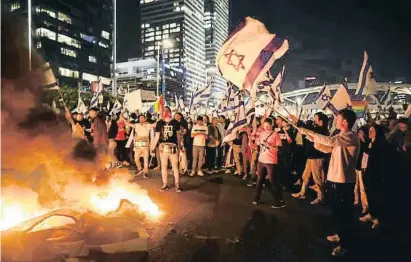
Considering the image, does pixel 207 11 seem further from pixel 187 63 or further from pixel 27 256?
pixel 27 256

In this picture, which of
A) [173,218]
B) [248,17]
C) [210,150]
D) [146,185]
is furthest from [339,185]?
[210,150]

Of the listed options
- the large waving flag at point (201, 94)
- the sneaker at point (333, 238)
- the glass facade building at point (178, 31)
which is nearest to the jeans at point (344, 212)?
the sneaker at point (333, 238)

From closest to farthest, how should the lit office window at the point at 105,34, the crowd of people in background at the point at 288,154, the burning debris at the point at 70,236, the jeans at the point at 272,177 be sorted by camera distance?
the burning debris at the point at 70,236, the crowd of people in background at the point at 288,154, the jeans at the point at 272,177, the lit office window at the point at 105,34

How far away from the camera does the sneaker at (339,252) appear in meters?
4.86

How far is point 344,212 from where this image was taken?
5059mm

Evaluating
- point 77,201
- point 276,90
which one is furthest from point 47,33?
point 77,201

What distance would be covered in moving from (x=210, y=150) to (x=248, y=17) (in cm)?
655

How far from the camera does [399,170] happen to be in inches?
266

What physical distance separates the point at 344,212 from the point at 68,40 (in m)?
90.7

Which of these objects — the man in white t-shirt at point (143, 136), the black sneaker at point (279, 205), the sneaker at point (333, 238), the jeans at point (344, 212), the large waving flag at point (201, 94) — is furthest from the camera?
the large waving flag at point (201, 94)

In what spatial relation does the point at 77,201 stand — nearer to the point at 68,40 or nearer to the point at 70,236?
the point at 70,236

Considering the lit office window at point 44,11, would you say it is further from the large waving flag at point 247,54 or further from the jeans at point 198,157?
the large waving flag at point 247,54

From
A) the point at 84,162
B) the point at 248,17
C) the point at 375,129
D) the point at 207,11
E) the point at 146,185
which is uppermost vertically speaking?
the point at 207,11

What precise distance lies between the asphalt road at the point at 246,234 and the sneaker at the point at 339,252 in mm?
73
